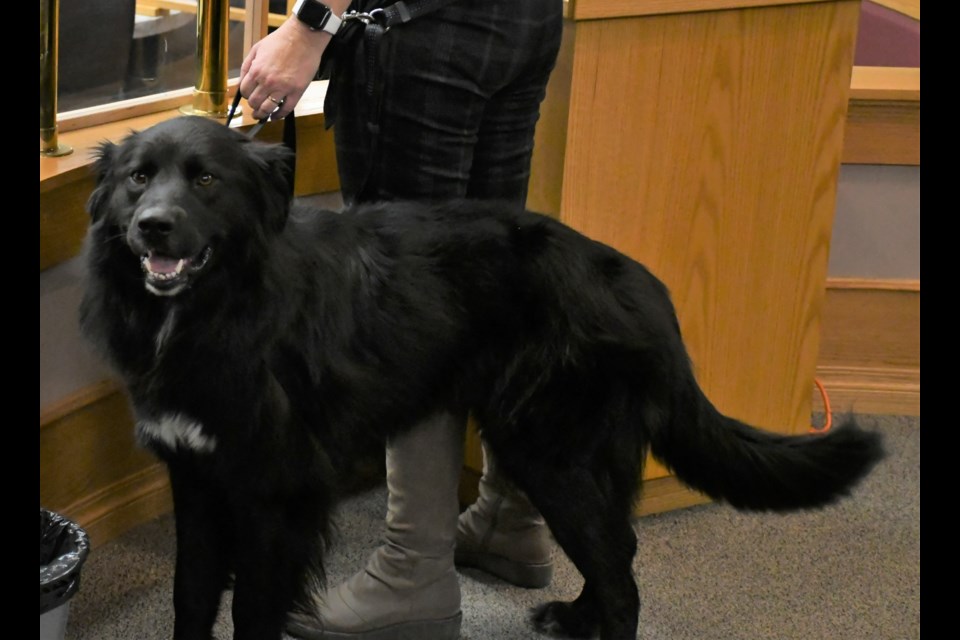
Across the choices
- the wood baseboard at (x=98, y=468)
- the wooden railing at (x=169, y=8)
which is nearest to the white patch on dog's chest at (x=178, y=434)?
the wood baseboard at (x=98, y=468)

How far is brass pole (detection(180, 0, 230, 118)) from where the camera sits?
2.43 m

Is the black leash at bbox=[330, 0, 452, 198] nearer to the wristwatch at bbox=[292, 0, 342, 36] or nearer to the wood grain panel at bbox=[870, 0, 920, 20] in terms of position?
the wristwatch at bbox=[292, 0, 342, 36]

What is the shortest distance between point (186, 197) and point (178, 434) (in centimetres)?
35

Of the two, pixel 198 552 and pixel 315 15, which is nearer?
pixel 315 15

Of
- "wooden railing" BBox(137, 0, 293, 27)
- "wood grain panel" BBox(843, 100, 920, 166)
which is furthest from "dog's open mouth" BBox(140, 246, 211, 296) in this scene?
"wood grain panel" BBox(843, 100, 920, 166)

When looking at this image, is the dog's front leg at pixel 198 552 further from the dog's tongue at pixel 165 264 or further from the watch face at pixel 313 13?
the watch face at pixel 313 13

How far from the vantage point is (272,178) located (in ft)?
5.39

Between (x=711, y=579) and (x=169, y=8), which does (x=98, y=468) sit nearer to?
(x=169, y=8)

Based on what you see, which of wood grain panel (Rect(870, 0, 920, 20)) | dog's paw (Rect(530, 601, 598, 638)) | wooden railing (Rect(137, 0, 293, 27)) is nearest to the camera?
dog's paw (Rect(530, 601, 598, 638))

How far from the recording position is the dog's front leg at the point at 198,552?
5.94 ft

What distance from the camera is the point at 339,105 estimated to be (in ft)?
6.14

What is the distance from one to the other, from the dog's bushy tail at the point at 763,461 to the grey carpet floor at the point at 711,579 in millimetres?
400

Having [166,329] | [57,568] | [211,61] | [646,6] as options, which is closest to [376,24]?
[166,329]

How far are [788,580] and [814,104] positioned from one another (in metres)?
0.98
